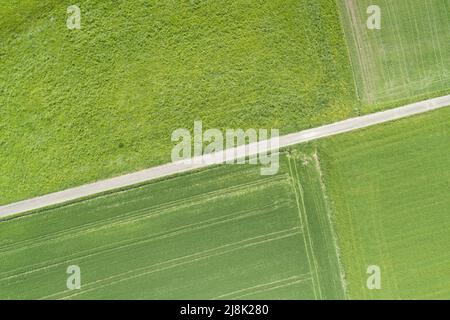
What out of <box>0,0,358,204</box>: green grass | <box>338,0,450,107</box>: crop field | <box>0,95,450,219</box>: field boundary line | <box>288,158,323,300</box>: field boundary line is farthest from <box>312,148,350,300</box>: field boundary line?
<box>338,0,450,107</box>: crop field

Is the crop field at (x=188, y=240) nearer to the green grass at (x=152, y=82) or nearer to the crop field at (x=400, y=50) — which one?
the green grass at (x=152, y=82)

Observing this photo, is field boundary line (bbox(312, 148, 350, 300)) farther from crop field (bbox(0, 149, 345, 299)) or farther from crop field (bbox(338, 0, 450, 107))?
crop field (bbox(338, 0, 450, 107))

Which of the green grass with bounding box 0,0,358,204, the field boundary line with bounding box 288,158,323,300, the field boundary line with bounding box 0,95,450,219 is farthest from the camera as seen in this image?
the field boundary line with bounding box 288,158,323,300

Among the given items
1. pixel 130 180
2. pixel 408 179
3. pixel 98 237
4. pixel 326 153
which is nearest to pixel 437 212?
pixel 408 179

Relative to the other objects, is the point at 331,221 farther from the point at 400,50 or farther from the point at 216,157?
the point at 400,50

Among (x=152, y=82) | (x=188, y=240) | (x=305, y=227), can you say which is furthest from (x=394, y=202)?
(x=152, y=82)

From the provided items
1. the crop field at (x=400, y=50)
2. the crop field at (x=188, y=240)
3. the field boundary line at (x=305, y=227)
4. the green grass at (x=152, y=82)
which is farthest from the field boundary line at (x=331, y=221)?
the crop field at (x=400, y=50)

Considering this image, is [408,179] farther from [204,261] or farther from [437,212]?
[204,261]
